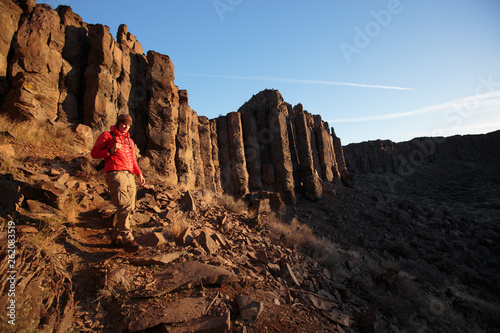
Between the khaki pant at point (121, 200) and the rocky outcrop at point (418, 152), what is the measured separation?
163 ft

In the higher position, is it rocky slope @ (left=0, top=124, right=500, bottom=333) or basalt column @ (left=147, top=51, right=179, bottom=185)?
basalt column @ (left=147, top=51, right=179, bottom=185)

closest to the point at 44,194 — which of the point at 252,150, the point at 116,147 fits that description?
the point at 116,147

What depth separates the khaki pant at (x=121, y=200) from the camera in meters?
3.76

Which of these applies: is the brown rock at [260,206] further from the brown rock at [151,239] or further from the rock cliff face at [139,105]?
the brown rock at [151,239]

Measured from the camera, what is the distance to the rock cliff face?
7637mm

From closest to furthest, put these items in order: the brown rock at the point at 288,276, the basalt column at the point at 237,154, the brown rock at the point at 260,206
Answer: the brown rock at the point at 288,276
the brown rock at the point at 260,206
the basalt column at the point at 237,154

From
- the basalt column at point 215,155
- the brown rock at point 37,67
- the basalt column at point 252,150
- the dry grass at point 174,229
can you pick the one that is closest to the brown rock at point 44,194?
the dry grass at point 174,229

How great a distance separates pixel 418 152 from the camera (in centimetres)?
5497

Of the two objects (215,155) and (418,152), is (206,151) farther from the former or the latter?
(418,152)

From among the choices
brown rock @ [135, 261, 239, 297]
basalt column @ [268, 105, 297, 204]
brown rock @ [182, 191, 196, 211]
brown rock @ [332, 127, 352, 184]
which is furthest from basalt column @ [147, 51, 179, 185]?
brown rock @ [332, 127, 352, 184]

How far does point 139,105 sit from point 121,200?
353 inches

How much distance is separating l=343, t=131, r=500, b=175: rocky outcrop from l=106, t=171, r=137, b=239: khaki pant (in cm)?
4959

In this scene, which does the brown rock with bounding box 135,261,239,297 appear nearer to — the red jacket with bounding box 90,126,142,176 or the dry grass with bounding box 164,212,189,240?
the dry grass with bounding box 164,212,189,240

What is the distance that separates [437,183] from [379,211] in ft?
106
